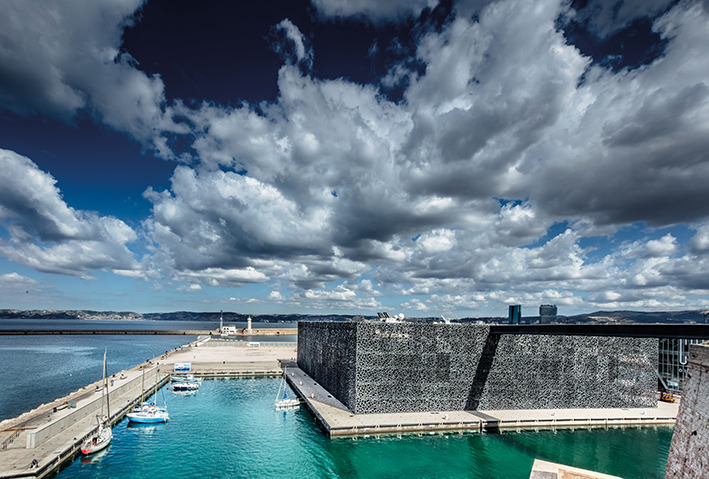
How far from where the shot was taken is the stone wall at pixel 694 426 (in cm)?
1469

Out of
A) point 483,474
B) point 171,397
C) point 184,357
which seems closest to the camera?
point 483,474

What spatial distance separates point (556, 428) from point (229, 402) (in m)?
36.5

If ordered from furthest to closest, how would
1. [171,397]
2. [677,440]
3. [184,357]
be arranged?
[184,357] < [171,397] < [677,440]

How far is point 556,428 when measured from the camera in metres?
35.7

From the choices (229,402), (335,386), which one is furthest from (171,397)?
(335,386)

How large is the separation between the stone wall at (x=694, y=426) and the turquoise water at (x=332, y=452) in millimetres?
12724

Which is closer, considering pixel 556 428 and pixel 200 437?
pixel 200 437

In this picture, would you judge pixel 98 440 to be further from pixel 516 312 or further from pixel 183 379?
pixel 516 312

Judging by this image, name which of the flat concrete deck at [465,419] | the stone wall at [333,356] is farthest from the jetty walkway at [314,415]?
the stone wall at [333,356]

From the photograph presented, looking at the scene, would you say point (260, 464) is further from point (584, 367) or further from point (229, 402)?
point (584, 367)

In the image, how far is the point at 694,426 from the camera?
15.3 meters

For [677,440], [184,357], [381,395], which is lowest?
[184,357]

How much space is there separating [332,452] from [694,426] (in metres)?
23.2

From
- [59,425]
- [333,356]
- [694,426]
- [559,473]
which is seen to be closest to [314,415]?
[333,356]
